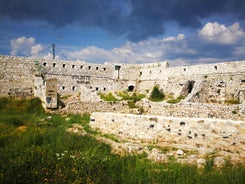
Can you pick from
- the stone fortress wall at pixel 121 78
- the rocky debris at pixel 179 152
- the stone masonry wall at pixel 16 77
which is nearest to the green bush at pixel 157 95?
the stone fortress wall at pixel 121 78

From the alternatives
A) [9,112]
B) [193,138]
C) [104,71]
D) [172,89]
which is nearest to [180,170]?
[193,138]

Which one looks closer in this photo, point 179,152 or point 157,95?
point 179,152

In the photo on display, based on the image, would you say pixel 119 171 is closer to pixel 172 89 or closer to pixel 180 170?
pixel 180 170

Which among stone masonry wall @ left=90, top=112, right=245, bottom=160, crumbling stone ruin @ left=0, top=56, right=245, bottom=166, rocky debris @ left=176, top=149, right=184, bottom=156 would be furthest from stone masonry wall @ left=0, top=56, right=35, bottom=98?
rocky debris @ left=176, top=149, right=184, bottom=156

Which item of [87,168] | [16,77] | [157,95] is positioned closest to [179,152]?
[87,168]

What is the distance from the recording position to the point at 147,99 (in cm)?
1941

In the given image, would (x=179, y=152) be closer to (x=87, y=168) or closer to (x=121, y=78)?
(x=87, y=168)

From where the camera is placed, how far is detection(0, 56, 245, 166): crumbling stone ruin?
8.91 metres

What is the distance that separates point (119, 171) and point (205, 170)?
235 centimetres

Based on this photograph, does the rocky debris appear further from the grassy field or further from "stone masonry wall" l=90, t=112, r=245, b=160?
the grassy field

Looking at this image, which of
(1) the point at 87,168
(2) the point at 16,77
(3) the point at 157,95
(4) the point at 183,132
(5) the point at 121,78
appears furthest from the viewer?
(5) the point at 121,78

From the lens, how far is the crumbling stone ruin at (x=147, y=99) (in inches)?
351

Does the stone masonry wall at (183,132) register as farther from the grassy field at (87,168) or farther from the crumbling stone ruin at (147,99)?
the grassy field at (87,168)

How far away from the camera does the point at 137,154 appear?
26.0 ft
